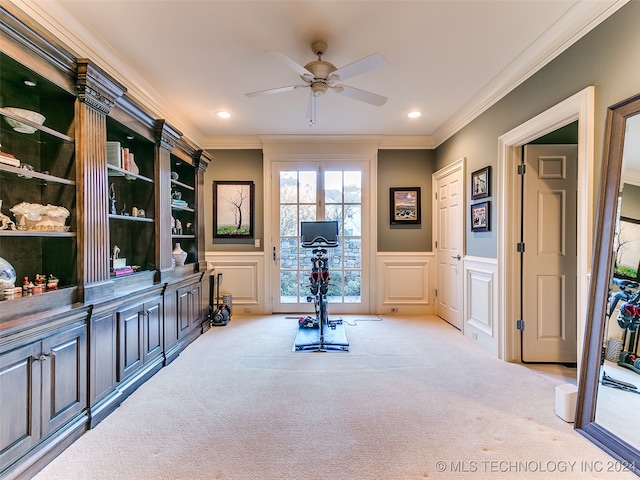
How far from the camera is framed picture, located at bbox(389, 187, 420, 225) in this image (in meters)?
4.71

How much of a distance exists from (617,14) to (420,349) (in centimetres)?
298

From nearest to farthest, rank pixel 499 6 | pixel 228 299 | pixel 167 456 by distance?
pixel 167 456
pixel 499 6
pixel 228 299

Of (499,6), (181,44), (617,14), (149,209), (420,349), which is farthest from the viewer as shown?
(420,349)

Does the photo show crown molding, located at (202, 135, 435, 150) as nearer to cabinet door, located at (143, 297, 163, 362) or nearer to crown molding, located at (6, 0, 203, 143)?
crown molding, located at (6, 0, 203, 143)

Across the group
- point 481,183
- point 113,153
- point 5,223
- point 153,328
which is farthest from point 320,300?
point 5,223

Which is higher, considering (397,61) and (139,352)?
(397,61)

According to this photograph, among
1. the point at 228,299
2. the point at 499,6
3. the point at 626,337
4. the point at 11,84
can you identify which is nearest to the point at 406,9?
the point at 499,6

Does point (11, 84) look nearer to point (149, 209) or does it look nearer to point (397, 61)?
point (149, 209)

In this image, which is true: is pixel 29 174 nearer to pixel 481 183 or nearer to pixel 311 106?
pixel 311 106

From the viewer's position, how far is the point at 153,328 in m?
2.70

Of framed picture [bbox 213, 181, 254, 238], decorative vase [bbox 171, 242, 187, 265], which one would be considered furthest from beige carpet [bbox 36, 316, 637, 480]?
framed picture [bbox 213, 181, 254, 238]

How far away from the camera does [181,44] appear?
235 cm

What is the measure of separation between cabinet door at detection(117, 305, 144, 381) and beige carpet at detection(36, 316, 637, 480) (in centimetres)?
22

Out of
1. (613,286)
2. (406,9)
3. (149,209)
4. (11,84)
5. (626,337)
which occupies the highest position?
(406,9)
